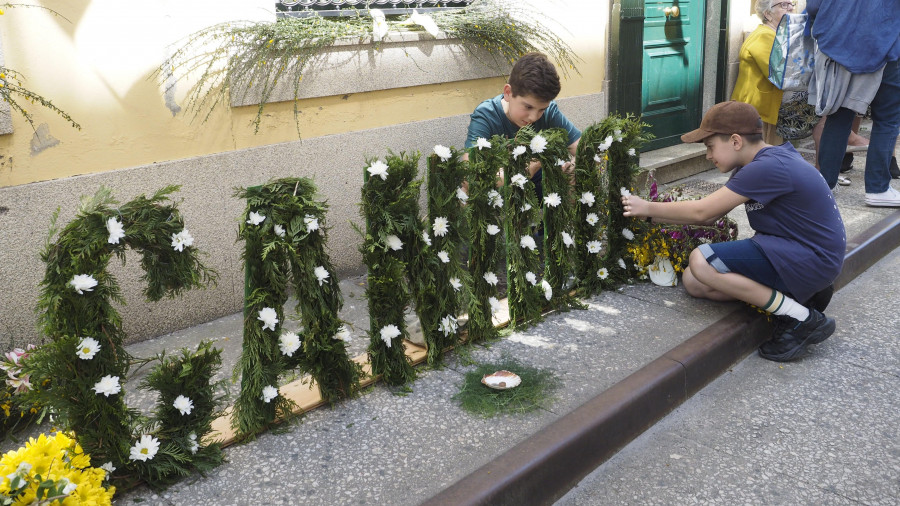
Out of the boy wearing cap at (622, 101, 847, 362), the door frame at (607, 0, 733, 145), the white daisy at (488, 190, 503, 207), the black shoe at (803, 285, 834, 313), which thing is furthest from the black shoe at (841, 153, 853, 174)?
the white daisy at (488, 190, 503, 207)

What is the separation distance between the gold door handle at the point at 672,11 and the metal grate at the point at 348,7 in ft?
9.47

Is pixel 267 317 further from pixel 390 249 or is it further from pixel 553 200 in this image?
pixel 553 200

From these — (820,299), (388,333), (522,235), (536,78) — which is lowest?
(820,299)

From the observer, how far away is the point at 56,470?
2.30 metres

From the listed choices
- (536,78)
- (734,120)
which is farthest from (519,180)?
(734,120)

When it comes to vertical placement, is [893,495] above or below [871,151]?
below

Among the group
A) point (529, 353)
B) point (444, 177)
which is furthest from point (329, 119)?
point (529, 353)

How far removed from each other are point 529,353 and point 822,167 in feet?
12.9

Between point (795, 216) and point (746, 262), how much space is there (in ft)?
1.10

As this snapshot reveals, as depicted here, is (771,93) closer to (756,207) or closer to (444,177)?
(756,207)

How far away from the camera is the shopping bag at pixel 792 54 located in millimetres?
6469

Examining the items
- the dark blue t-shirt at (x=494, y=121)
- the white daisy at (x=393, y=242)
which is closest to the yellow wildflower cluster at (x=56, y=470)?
the white daisy at (x=393, y=242)

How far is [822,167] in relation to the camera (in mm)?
6359

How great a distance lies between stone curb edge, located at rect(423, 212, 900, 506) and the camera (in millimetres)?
2760
